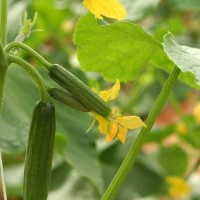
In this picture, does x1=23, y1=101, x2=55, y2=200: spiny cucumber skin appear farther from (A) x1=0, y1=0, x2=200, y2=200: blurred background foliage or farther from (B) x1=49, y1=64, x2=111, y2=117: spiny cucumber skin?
(A) x1=0, y1=0, x2=200, y2=200: blurred background foliage

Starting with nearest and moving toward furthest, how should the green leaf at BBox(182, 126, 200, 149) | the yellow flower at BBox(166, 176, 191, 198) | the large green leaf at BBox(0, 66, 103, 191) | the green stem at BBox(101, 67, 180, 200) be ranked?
the green stem at BBox(101, 67, 180, 200), the large green leaf at BBox(0, 66, 103, 191), the green leaf at BBox(182, 126, 200, 149), the yellow flower at BBox(166, 176, 191, 198)

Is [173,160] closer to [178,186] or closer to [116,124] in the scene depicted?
[178,186]

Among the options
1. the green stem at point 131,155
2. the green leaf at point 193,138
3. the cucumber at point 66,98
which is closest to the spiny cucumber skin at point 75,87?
the cucumber at point 66,98

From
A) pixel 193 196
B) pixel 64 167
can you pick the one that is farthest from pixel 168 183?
pixel 64 167

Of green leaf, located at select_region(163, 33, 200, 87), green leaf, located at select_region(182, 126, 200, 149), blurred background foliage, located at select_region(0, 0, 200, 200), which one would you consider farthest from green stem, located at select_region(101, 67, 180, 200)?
green leaf, located at select_region(182, 126, 200, 149)

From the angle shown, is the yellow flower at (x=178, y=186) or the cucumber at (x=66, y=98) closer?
the cucumber at (x=66, y=98)

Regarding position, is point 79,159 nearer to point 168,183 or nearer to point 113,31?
point 113,31

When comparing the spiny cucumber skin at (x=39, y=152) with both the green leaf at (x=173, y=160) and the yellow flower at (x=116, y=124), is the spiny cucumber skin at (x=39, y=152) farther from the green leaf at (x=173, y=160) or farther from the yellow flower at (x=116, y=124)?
the green leaf at (x=173, y=160)
